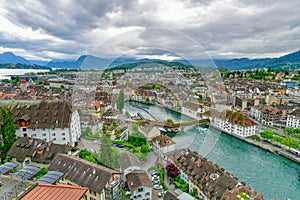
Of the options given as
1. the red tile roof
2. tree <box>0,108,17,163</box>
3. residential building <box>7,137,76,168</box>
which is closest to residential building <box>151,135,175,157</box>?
the red tile roof

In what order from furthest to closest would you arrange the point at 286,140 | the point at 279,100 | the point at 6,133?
the point at 279,100 → the point at 286,140 → the point at 6,133

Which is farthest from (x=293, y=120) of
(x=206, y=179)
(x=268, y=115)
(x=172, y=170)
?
(x=172, y=170)

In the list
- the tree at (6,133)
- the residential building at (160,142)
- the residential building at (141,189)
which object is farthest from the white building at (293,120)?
the tree at (6,133)

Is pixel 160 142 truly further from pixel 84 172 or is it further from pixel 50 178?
pixel 84 172

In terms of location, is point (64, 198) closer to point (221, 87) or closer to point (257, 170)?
point (221, 87)

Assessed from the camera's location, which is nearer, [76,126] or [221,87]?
[221,87]

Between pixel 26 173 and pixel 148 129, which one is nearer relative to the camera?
pixel 148 129

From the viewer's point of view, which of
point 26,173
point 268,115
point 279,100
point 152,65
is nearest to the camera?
point 152,65

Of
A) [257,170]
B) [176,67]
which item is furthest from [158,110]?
[257,170]
